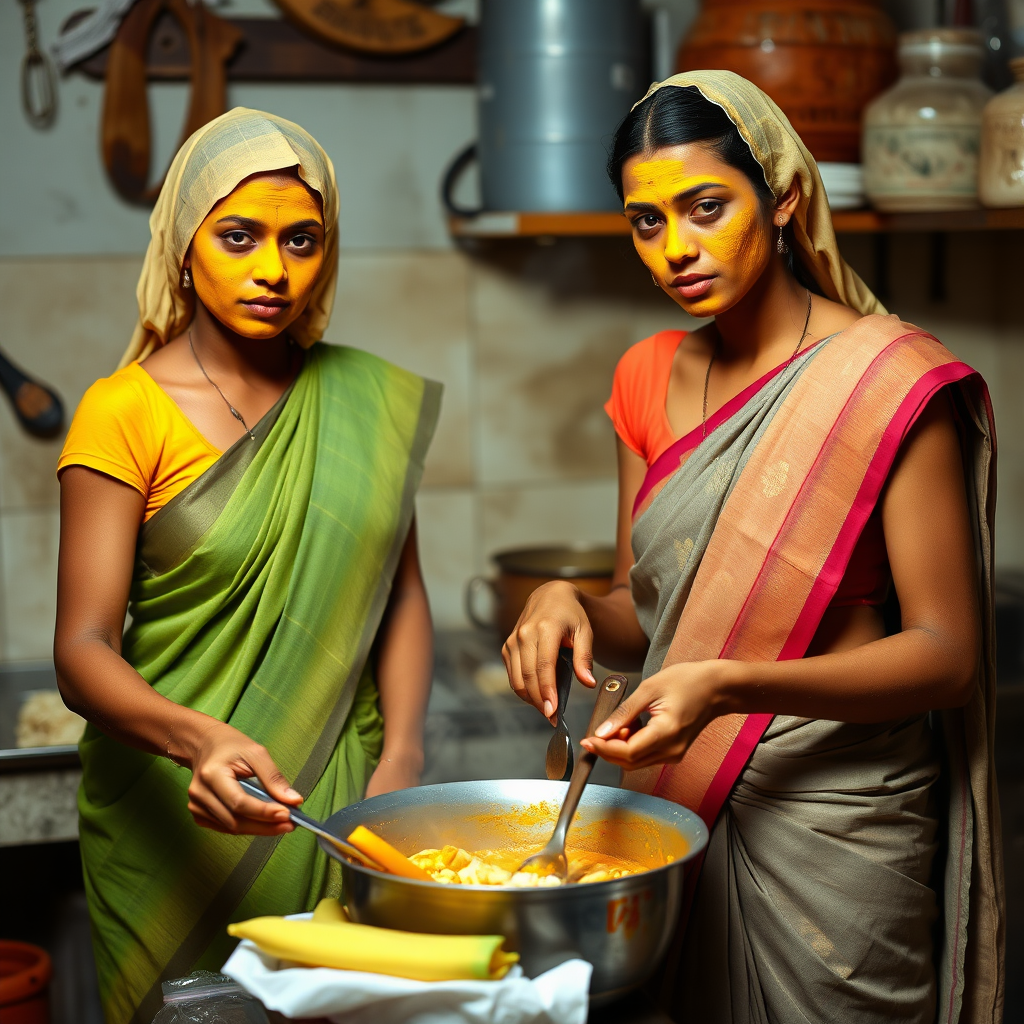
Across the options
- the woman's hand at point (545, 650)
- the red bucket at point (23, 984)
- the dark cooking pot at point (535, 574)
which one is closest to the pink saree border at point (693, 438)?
the woman's hand at point (545, 650)

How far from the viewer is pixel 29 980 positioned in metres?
2.05

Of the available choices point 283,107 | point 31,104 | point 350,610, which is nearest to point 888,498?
point 350,610

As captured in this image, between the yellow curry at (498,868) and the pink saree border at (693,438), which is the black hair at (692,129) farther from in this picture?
the yellow curry at (498,868)

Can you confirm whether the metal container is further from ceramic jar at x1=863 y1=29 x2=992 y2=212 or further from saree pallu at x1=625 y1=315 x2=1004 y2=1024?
saree pallu at x1=625 y1=315 x2=1004 y2=1024

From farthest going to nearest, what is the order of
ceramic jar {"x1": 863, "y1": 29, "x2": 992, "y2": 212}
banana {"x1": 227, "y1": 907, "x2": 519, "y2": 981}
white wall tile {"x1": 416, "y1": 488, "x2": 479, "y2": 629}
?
white wall tile {"x1": 416, "y1": 488, "x2": 479, "y2": 629} → ceramic jar {"x1": 863, "y1": 29, "x2": 992, "y2": 212} → banana {"x1": 227, "y1": 907, "x2": 519, "y2": 981}

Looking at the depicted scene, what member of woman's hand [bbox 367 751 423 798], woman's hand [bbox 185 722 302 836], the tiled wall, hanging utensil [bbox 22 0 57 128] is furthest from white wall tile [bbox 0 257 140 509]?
woman's hand [bbox 185 722 302 836]

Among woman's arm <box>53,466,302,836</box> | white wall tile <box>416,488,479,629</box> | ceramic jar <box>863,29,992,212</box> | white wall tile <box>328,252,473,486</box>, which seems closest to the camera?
woman's arm <box>53,466,302,836</box>

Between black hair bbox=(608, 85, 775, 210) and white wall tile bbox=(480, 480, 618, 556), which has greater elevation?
black hair bbox=(608, 85, 775, 210)

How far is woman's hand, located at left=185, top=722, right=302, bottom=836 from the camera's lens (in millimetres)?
1034

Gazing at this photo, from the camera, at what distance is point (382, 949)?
0.90 m

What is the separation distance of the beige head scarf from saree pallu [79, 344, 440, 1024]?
0.64ft

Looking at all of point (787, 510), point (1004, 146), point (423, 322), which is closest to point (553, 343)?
point (423, 322)

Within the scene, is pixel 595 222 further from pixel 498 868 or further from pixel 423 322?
pixel 498 868

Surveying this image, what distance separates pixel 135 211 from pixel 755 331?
1.56 m
